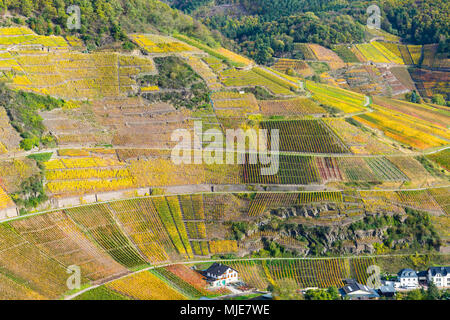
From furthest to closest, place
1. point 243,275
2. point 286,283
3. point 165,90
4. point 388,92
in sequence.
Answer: point 388,92 → point 165,90 → point 243,275 → point 286,283

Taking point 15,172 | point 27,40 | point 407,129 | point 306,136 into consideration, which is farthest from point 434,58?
point 15,172

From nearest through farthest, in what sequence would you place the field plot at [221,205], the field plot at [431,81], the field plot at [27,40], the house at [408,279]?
the house at [408,279] < the field plot at [221,205] < the field plot at [27,40] < the field plot at [431,81]

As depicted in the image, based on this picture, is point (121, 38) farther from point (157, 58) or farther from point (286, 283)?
point (286, 283)

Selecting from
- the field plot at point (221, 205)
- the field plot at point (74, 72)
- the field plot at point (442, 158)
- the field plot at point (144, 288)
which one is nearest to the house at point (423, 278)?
the field plot at point (221, 205)

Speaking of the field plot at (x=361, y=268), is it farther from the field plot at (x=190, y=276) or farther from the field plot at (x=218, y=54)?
the field plot at (x=218, y=54)

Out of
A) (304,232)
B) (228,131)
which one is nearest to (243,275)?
(304,232)

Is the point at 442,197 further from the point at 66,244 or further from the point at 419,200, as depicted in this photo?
the point at 66,244
